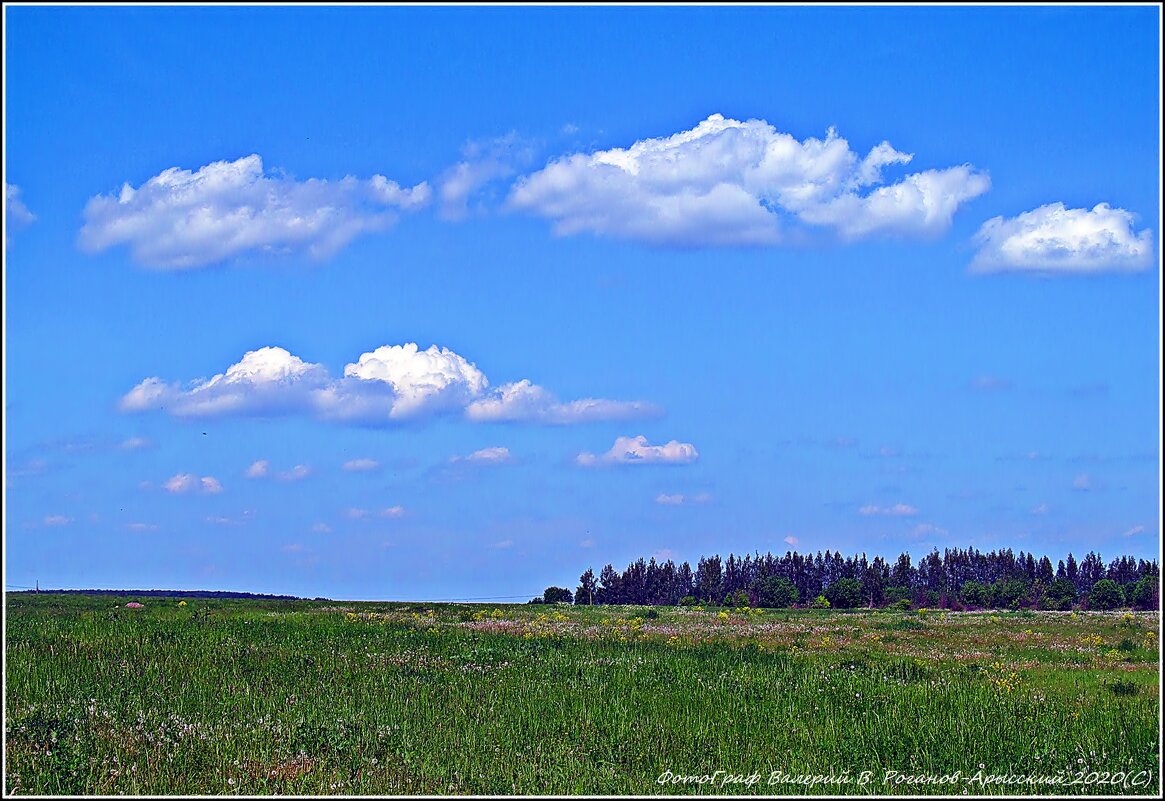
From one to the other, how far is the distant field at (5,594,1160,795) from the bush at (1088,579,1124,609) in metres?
66.1

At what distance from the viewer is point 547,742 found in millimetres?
11758

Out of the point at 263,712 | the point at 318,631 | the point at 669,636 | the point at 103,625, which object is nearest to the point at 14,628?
the point at 103,625

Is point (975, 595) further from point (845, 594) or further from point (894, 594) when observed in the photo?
point (845, 594)

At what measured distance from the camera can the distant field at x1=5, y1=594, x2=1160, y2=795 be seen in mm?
10336

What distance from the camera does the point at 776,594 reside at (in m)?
98.4

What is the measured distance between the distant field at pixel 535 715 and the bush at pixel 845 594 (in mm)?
75802

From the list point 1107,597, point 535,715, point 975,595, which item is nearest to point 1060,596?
point 1107,597

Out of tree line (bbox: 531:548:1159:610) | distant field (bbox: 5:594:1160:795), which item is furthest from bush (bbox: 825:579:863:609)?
distant field (bbox: 5:594:1160:795)

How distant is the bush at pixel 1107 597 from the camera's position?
264 feet

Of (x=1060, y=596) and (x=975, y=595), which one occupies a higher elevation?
(x=1060, y=596)

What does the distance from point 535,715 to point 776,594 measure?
8866 centimetres

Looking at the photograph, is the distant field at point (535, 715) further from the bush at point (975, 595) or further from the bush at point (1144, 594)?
the bush at point (975, 595)

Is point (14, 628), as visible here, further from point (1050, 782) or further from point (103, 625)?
point (1050, 782)

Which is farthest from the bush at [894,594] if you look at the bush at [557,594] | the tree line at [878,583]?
the bush at [557,594]
